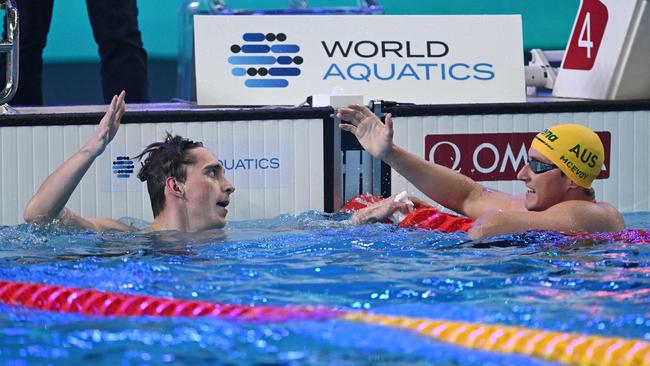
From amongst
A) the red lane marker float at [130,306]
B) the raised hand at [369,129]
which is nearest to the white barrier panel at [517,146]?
the raised hand at [369,129]

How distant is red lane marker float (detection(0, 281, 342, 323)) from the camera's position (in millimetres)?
2812

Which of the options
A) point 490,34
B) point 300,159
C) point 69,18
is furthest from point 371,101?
point 69,18

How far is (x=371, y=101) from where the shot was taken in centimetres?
470

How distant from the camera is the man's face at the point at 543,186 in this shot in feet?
13.2

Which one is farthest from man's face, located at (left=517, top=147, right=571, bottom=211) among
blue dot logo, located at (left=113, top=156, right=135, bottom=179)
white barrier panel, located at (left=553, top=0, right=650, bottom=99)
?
blue dot logo, located at (left=113, top=156, right=135, bottom=179)

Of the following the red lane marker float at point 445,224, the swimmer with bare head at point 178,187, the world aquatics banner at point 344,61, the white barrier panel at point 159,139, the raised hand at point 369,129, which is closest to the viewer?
the red lane marker float at point 445,224

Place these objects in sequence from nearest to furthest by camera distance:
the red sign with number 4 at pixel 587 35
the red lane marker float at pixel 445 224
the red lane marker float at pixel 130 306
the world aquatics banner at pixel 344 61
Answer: the red lane marker float at pixel 130 306
the red lane marker float at pixel 445 224
the world aquatics banner at pixel 344 61
the red sign with number 4 at pixel 587 35

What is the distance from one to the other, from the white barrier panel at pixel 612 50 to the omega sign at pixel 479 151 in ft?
1.73

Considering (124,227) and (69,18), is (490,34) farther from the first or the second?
(69,18)

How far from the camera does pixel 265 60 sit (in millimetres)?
4961

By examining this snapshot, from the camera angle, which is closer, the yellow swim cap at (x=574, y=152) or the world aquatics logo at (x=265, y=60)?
the yellow swim cap at (x=574, y=152)

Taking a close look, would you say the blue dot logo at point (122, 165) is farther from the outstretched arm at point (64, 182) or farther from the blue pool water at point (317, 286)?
the outstretched arm at point (64, 182)

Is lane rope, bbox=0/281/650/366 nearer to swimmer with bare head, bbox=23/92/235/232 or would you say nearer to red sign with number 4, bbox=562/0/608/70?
swimmer with bare head, bbox=23/92/235/232

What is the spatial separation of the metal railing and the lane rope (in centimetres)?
143
